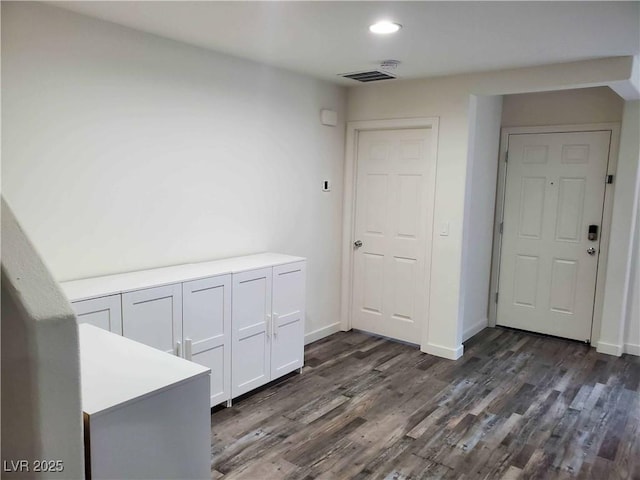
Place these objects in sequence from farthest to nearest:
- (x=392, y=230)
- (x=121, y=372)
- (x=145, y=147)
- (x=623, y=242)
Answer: (x=392, y=230) < (x=623, y=242) < (x=145, y=147) < (x=121, y=372)

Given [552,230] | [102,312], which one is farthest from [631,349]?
[102,312]

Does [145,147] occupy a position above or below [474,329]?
above

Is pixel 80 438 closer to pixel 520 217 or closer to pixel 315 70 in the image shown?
pixel 315 70

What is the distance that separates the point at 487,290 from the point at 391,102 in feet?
7.38

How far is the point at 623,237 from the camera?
4219mm

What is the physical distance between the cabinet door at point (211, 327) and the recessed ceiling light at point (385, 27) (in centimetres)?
174

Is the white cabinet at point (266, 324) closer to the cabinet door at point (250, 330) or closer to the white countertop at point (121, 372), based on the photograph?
the cabinet door at point (250, 330)

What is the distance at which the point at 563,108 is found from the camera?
4.60 m

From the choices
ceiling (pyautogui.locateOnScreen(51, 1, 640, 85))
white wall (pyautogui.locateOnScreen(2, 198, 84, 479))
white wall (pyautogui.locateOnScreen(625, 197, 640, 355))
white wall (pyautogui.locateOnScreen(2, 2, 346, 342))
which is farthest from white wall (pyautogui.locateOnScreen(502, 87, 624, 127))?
white wall (pyautogui.locateOnScreen(2, 198, 84, 479))

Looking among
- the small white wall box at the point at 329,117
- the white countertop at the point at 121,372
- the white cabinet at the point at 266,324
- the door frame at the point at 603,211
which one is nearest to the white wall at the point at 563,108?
the door frame at the point at 603,211

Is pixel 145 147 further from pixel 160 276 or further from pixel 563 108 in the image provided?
pixel 563 108

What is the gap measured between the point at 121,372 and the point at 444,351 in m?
3.28

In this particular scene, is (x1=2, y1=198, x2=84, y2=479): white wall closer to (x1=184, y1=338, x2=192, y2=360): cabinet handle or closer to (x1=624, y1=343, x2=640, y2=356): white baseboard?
(x1=184, y1=338, x2=192, y2=360): cabinet handle

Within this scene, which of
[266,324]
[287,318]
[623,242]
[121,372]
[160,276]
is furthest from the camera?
[623,242]
